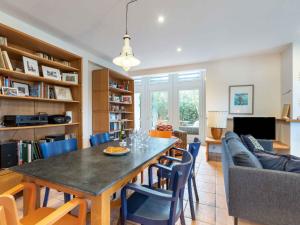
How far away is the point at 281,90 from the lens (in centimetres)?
400

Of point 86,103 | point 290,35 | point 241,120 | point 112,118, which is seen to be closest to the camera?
point 290,35

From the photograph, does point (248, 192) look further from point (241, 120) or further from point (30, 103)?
point (30, 103)

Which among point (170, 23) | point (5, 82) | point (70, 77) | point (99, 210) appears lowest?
point (99, 210)

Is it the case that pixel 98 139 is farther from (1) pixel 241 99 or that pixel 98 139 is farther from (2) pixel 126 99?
(1) pixel 241 99

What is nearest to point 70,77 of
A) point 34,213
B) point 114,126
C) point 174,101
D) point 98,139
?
point 98,139

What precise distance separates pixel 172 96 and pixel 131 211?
15.4 ft

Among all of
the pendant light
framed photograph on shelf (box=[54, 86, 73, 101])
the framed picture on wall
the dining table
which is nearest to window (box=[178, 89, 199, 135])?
the framed picture on wall

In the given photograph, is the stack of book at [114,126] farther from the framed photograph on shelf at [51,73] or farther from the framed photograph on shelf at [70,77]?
the framed photograph on shelf at [51,73]

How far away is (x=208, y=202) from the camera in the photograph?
2.19 metres

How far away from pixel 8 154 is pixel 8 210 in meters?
1.90

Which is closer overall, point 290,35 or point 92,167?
point 92,167

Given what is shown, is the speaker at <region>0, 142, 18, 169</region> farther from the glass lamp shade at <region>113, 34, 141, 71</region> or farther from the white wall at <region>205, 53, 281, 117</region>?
the white wall at <region>205, 53, 281, 117</region>

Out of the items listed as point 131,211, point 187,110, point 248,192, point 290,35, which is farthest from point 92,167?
point 187,110

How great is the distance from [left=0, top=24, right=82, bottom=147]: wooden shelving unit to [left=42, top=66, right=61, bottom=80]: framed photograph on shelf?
2.8 inches
